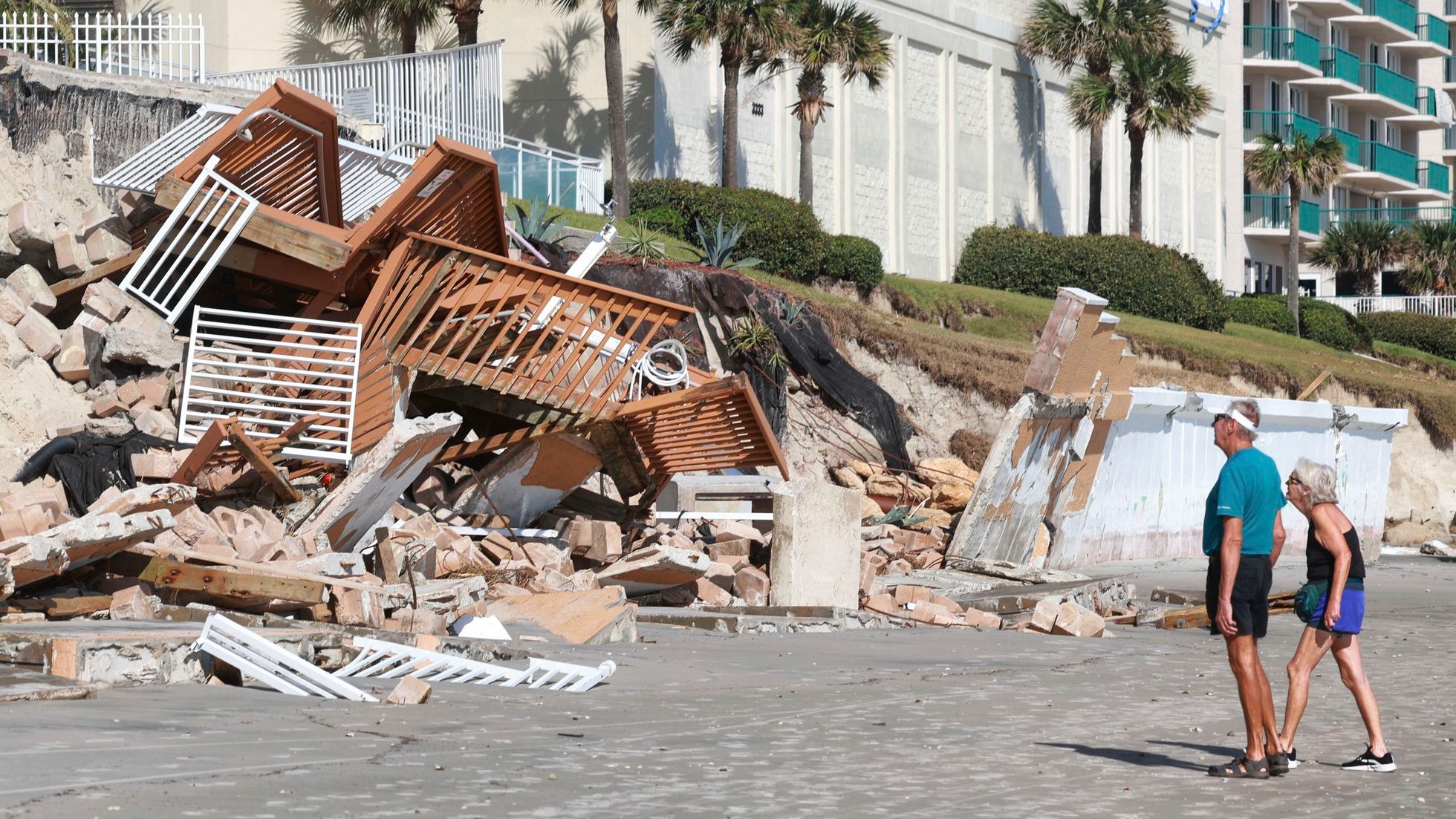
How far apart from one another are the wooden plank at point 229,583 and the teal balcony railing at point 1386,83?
61.1 m

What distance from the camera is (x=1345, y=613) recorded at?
7180 millimetres

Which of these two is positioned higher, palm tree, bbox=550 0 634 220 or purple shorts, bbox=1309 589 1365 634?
palm tree, bbox=550 0 634 220

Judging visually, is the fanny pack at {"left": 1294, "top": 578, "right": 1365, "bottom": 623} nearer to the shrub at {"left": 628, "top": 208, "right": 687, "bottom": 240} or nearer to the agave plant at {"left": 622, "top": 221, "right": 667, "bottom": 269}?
the agave plant at {"left": 622, "top": 221, "right": 667, "bottom": 269}

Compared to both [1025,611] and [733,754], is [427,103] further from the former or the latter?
[733,754]

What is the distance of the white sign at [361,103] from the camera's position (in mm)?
24438

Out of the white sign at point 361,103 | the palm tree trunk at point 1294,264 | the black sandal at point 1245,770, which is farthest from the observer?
the palm tree trunk at point 1294,264

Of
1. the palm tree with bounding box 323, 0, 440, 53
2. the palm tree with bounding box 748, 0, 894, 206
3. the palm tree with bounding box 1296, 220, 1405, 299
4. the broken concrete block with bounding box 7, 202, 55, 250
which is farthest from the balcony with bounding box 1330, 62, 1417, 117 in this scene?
the broken concrete block with bounding box 7, 202, 55, 250

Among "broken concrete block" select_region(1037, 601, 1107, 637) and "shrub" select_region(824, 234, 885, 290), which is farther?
"shrub" select_region(824, 234, 885, 290)

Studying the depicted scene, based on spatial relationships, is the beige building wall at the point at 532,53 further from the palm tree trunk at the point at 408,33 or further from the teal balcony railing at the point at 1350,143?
the teal balcony railing at the point at 1350,143

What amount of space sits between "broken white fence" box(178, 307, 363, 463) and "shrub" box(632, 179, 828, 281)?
1495 centimetres

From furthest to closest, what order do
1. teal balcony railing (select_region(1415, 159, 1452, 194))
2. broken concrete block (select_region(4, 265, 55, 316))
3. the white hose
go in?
1. teal balcony railing (select_region(1415, 159, 1452, 194))
2. the white hose
3. broken concrete block (select_region(4, 265, 55, 316))

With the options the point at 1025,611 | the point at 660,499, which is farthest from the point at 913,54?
the point at 1025,611

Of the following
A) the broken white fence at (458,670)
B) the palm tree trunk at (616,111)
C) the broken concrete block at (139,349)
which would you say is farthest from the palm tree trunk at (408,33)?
the broken white fence at (458,670)

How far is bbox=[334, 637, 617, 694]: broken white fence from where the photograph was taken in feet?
28.5
